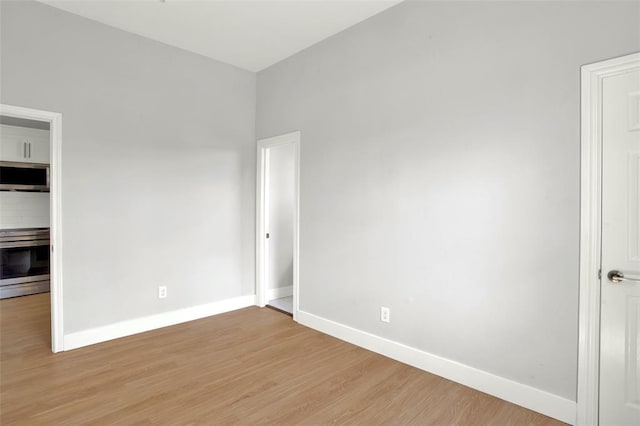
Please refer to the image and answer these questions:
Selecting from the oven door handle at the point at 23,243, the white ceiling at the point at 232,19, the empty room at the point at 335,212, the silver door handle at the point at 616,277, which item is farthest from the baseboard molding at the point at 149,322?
the silver door handle at the point at 616,277

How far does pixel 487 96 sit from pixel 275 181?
3.09 m

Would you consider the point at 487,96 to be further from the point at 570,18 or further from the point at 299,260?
the point at 299,260

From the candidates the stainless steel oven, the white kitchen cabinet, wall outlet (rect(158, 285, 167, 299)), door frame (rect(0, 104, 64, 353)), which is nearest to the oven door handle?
the stainless steel oven

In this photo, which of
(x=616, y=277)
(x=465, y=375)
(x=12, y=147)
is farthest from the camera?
(x=12, y=147)

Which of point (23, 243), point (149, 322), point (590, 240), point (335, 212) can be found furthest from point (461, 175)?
point (23, 243)

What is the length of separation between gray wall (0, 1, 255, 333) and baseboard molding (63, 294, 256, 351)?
0.07 m

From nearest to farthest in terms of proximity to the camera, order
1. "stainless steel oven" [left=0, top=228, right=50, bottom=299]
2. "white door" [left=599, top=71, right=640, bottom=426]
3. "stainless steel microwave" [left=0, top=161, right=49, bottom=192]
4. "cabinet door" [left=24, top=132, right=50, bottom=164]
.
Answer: "white door" [left=599, top=71, right=640, bottom=426] < "stainless steel oven" [left=0, top=228, right=50, bottom=299] < "stainless steel microwave" [left=0, top=161, right=49, bottom=192] < "cabinet door" [left=24, top=132, right=50, bottom=164]

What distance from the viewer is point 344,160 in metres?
3.27

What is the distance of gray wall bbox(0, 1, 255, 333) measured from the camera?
9.58 feet

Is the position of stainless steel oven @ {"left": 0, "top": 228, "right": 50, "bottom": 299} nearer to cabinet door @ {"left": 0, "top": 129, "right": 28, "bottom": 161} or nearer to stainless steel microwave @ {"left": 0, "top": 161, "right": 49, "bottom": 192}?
stainless steel microwave @ {"left": 0, "top": 161, "right": 49, "bottom": 192}

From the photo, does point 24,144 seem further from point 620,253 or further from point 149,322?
point 620,253

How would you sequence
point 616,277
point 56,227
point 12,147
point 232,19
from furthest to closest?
point 12,147 → point 232,19 → point 56,227 → point 616,277

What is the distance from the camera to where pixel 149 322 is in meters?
3.50

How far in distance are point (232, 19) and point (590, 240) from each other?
11.0ft
